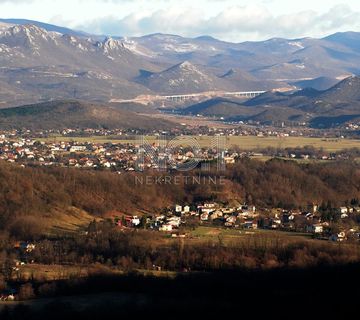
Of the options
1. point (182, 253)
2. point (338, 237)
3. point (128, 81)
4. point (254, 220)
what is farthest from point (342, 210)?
point (128, 81)

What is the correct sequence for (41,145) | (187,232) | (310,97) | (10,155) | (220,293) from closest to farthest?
1. (220,293)
2. (187,232)
3. (10,155)
4. (41,145)
5. (310,97)

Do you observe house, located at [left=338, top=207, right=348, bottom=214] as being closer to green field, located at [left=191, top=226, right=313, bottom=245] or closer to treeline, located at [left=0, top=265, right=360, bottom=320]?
green field, located at [left=191, top=226, right=313, bottom=245]

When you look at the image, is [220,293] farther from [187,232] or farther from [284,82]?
[284,82]

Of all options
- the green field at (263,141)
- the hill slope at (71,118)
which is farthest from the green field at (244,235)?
the hill slope at (71,118)

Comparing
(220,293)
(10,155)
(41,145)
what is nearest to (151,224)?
(220,293)

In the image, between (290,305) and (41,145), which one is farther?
(41,145)
